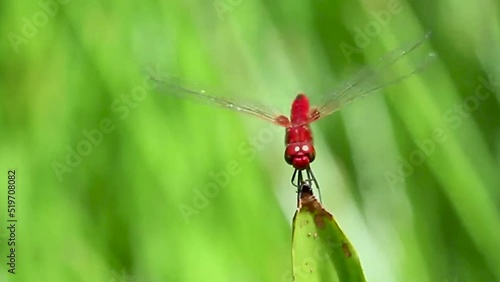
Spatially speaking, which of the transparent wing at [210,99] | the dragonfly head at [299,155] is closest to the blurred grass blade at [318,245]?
the dragonfly head at [299,155]

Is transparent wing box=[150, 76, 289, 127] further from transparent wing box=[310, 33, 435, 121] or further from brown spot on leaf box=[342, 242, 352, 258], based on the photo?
brown spot on leaf box=[342, 242, 352, 258]

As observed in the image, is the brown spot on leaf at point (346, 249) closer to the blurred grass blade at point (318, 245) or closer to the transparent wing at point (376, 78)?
the blurred grass blade at point (318, 245)

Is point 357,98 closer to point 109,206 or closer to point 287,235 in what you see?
point 287,235

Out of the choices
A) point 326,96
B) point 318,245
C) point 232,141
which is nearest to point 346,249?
point 318,245

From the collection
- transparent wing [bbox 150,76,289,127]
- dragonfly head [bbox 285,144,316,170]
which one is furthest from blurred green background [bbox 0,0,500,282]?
dragonfly head [bbox 285,144,316,170]

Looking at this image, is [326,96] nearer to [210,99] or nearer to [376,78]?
[376,78]

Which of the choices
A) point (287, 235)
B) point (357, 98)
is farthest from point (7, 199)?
point (357, 98)
